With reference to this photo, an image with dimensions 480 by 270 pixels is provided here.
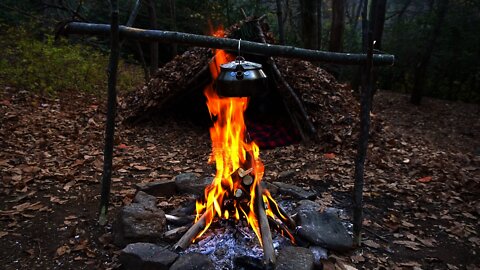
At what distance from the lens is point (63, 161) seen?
5.93 metres

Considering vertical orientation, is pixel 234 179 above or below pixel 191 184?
above

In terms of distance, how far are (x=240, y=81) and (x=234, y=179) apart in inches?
52.0

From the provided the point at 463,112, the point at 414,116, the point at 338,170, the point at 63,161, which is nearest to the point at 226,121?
the point at 338,170

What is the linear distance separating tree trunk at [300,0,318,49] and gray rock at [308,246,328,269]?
9172 mm

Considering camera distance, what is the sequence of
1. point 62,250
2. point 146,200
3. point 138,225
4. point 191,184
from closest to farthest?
point 62,250 → point 138,225 → point 146,200 → point 191,184

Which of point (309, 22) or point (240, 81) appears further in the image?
point (309, 22)

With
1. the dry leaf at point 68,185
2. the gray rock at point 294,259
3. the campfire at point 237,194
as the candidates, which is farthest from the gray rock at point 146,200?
the gray rock at point 294,259

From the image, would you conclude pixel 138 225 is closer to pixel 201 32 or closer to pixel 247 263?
pixel 247 263

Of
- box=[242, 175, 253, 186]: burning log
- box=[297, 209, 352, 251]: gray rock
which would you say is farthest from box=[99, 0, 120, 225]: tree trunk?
box=[297, 209, 352, 251]: gray rock

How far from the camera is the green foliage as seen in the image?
928 centimetres

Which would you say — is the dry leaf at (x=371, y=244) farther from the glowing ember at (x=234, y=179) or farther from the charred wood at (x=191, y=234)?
the charred wood at (x=191, y=234)

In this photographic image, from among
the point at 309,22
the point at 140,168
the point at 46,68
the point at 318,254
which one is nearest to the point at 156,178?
the point at 140,168

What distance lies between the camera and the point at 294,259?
338 cm

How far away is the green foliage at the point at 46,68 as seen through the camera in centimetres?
928
